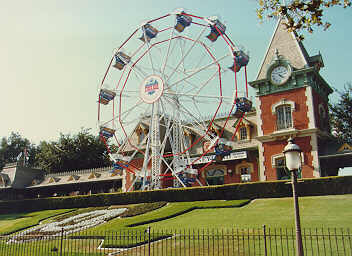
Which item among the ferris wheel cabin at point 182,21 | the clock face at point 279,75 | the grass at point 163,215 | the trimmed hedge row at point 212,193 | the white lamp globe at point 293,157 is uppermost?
the ferris wheel cabin at point 182,21

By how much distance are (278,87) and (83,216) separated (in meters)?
19.6

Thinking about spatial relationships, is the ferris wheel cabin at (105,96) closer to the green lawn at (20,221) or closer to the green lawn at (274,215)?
the green lawn at (20,221)

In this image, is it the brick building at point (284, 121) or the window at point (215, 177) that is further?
the window at point (215, 177)

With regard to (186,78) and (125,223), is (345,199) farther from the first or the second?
(186,78)

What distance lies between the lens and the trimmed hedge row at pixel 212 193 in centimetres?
2322

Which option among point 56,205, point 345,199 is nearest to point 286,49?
point 345,199

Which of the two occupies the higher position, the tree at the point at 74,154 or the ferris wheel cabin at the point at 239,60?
the ferris wheel cabin at the point at 239,60

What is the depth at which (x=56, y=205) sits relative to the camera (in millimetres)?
35938

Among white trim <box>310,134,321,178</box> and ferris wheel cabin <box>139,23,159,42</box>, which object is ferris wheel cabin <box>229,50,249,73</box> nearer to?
white trim <box>310,134,321,178</box>

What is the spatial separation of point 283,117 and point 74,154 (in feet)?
133

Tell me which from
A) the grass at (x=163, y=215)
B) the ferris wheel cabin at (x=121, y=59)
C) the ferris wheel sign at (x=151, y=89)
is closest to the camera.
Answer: the grass at (x=163, y=215)

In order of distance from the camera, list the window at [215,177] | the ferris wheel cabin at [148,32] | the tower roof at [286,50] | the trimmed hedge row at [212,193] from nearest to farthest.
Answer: the trimmed hedge row at [212,193] → the tower roof at [286,50] → the window at [215,177] → the ferris wheel cabin at [148,32]

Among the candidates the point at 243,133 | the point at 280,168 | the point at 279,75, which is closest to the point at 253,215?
the point at 280,168

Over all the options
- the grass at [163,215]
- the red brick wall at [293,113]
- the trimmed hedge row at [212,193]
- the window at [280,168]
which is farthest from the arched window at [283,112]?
the grass at [163,215]
